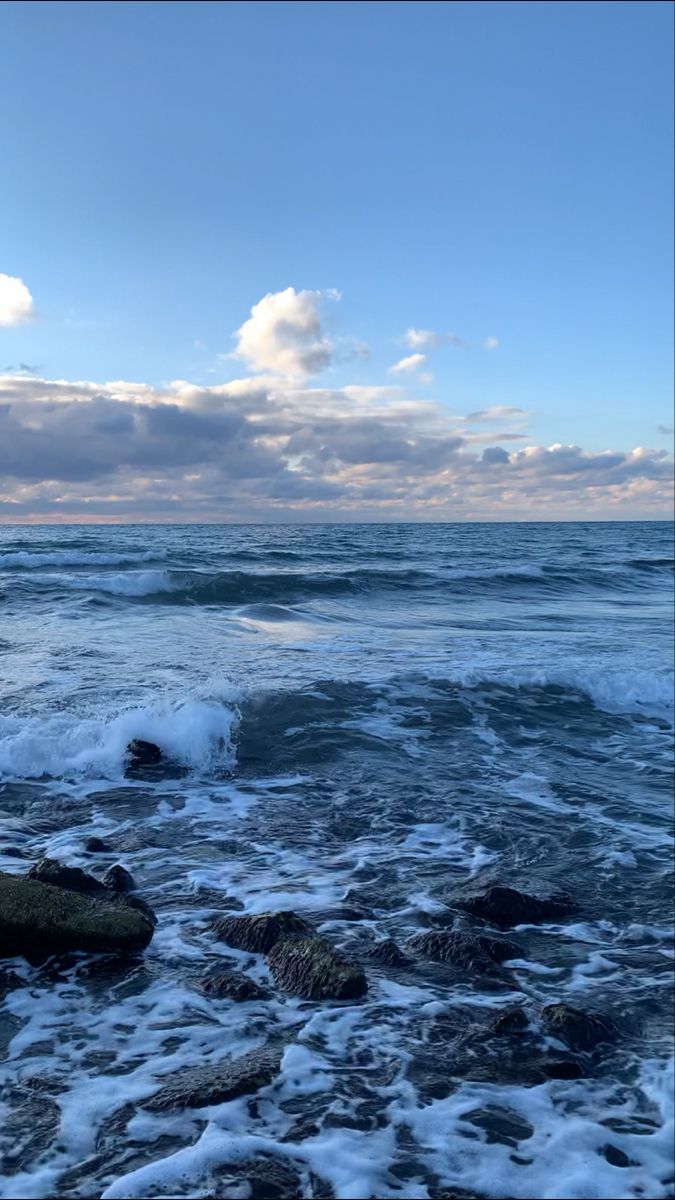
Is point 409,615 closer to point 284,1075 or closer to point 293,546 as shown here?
point 284,1075

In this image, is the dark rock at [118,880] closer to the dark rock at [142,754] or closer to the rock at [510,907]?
the rock at [510,907]

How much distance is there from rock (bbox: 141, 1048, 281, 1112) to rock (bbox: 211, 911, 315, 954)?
3.69 ft

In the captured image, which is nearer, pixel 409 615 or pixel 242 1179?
pixel 242 1179

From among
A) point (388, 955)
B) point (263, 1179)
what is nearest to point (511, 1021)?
point (388, 955)

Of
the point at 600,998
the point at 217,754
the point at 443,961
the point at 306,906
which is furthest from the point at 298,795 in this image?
the point at 600,998

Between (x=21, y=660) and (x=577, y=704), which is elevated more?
(x=21, y=660)

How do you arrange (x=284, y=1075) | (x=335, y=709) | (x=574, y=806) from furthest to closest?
(x=335, y=709)
(x=574, y=806)
(x=284, y=1075)

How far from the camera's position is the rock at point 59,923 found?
5.27 meters

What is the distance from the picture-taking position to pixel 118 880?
6.33 metres

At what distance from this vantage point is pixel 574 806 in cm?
877

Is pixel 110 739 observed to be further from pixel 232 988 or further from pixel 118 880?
pixel 232 988

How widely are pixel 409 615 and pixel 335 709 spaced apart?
11454 millimetres

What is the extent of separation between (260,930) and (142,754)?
15.9 feet

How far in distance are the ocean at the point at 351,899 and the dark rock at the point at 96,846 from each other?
73 millimetres
